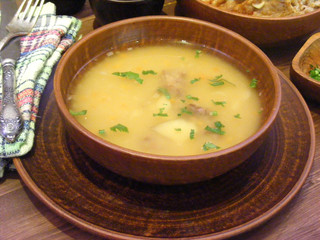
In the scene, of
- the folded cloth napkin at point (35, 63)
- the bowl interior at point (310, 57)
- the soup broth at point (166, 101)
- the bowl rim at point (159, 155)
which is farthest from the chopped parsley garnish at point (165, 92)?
the bowl interior at point (310, 57)

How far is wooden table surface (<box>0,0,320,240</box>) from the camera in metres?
1.11

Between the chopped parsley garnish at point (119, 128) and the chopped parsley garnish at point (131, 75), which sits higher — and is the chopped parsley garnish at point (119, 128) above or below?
below

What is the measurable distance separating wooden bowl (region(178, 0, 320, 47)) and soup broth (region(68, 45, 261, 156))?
314mm

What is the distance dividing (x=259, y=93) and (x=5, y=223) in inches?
Result: 39.9

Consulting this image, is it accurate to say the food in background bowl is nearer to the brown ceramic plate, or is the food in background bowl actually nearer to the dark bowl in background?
the dark bowl in background

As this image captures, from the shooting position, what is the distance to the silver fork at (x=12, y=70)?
1.24 m

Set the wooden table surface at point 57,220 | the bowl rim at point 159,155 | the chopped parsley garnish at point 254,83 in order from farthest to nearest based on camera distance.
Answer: the chopped parsley garnish at point 254,83 → the wooden table surface at point 57,220 → the bowl rim at point 159,155

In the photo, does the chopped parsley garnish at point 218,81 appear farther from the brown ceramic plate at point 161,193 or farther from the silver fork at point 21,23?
the silver fork at point 21,23

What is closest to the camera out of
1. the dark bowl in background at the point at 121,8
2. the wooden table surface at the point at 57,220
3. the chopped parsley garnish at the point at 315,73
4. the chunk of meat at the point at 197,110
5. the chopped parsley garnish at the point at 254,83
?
the wooden table surface at the point at 57,220

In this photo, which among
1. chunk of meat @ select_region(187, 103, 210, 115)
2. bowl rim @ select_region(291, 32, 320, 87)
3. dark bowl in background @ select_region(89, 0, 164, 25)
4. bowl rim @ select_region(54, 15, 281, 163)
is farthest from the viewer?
dark bowl in background @ select_region(89, 0, 164, 25)

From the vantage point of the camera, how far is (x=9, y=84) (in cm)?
141

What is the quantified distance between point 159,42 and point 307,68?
0.74 m

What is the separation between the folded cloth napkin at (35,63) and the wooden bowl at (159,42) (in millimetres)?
154

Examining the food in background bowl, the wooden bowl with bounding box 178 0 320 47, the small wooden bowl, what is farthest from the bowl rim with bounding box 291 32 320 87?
the food in background bowl
